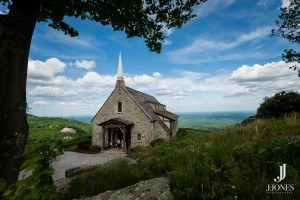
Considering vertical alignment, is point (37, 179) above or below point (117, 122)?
above

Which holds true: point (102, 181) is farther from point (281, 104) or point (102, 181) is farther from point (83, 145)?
point (83, 145)

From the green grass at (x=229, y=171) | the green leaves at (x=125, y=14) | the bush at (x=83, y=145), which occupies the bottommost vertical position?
the bush at (x=83, y=145)

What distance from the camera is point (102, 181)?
398 cm

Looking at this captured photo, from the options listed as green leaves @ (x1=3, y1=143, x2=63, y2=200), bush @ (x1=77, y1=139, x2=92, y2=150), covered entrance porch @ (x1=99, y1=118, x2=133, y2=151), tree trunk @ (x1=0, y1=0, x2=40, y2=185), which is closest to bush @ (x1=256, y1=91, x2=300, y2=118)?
tree trunk @ (x1=0, y1=0, x2=40, y2=185)

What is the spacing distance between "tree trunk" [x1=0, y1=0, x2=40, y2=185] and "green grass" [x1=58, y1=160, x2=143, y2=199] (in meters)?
1.16

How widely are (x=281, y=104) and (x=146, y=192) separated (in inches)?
584

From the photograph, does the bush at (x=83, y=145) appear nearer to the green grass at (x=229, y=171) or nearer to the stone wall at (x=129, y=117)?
the stone wall at (x=129, y=117)

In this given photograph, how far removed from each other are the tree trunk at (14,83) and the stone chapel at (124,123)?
2261 centimetres

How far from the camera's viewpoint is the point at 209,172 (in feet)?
11.5

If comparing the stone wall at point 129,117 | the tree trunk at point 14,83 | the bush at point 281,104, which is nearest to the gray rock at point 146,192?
the tree trunk at point 14,83

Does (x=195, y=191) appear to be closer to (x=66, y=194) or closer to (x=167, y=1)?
(x=66, y=194)

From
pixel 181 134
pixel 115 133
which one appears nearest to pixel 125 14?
pixel 181 134

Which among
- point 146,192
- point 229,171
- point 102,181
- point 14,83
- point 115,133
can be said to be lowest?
point 115,133

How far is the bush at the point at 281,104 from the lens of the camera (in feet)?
45.6
